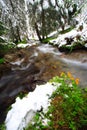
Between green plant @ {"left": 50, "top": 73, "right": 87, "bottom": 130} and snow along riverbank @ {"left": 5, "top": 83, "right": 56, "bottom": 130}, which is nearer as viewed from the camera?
green plant @ {"left": 50, "top": 73, "right": 87, "bottom": 130}

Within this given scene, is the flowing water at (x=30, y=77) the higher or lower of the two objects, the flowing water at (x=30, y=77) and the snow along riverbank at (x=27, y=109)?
the lower

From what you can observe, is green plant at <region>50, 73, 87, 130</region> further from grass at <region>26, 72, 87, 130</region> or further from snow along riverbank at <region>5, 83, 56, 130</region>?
snow along riverbank at <region>5, 83, 56, 130</region>

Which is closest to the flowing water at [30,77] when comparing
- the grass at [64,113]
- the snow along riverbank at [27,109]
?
A: the snow along riverbank at [27,109]

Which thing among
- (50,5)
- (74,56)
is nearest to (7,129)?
(74,56)

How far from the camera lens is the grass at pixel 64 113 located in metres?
5.56

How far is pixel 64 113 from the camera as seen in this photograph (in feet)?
19.3

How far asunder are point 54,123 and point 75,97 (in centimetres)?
104

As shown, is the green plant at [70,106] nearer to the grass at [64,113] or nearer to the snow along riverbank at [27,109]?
the grass at [64,113]

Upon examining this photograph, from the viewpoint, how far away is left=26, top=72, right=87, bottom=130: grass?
18.2 feet

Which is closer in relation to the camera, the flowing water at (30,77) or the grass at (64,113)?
the grass at (64,113)

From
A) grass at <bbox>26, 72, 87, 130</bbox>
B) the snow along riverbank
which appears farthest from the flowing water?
grass at <bbox>26, 72, 87, 130</bbox>

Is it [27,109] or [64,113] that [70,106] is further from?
[27,109]

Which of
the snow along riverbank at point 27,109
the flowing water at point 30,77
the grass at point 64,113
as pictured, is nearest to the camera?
the grass at point 64,113

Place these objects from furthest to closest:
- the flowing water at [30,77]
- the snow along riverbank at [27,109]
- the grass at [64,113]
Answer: the flowing water at [30,77]
the snow along riverbank at [27,109]
the grass at [64,113]
